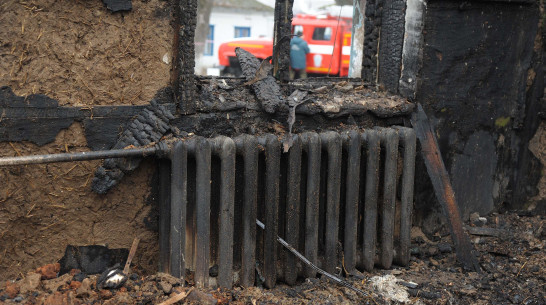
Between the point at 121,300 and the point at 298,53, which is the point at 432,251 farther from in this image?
the point at 298,53

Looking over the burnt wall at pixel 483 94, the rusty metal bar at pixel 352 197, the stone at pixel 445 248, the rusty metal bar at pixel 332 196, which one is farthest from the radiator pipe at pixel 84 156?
the stone at pixel 445 248

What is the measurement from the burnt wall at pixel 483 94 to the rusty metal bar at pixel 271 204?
1281 millimetres

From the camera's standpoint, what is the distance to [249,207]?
120 inches

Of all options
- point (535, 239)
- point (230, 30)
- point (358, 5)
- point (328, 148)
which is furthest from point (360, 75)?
point (230, 30)

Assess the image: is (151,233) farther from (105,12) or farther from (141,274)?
(105,12)

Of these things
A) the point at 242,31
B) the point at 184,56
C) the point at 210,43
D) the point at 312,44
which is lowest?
the point at 184,56

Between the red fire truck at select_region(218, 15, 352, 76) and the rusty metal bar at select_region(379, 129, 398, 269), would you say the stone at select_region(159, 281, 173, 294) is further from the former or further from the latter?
the red fire truck at select_region(218, 15, 352, 76)

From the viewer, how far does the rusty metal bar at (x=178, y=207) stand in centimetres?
287

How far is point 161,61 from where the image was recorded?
118 inches

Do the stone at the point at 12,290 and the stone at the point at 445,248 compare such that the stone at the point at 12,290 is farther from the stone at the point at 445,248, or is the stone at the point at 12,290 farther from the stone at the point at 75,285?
the stone at the point at 445,248

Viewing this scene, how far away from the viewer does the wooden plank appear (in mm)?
3672

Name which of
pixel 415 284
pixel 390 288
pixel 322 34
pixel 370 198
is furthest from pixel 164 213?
pixel 322 34

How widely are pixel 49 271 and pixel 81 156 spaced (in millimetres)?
661

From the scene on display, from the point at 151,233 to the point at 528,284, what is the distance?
2.26 meters
